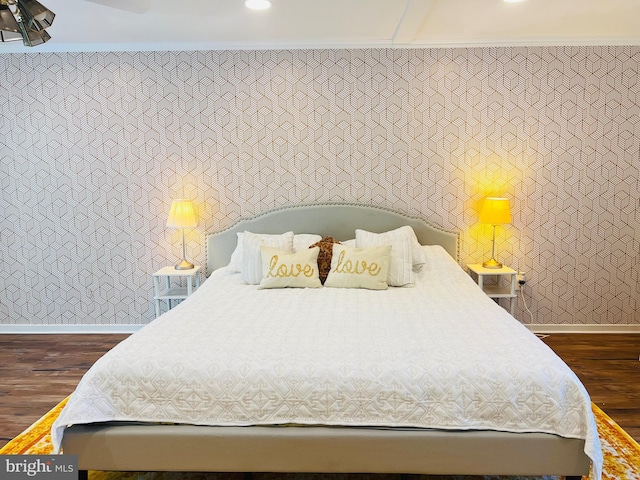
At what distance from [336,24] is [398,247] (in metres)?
1.59

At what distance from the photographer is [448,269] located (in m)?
3.52

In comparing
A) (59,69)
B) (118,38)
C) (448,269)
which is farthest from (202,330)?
(59,69)

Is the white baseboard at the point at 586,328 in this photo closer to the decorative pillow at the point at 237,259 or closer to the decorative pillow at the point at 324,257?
the decorative pillow at the point at 324,257

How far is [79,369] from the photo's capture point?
3412 millimetres

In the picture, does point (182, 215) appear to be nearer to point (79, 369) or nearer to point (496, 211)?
point (79, 369)

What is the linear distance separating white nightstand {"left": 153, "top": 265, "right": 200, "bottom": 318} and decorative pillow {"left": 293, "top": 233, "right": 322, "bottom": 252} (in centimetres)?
83

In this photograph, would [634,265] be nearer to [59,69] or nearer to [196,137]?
[196,137]

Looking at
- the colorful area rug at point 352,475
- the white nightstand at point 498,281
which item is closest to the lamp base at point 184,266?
the colorful area rug at point 352,475

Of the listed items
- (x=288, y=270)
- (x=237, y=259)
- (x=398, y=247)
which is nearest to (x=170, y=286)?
(x=237, y=259)

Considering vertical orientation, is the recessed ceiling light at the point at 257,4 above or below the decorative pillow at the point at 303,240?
above

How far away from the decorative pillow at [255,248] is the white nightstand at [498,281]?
4.80ft

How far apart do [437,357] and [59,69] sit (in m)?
Result: 3.69

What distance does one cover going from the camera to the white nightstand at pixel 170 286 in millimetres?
3814


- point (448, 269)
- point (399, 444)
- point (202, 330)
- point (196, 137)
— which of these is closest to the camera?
point (399, 444)
